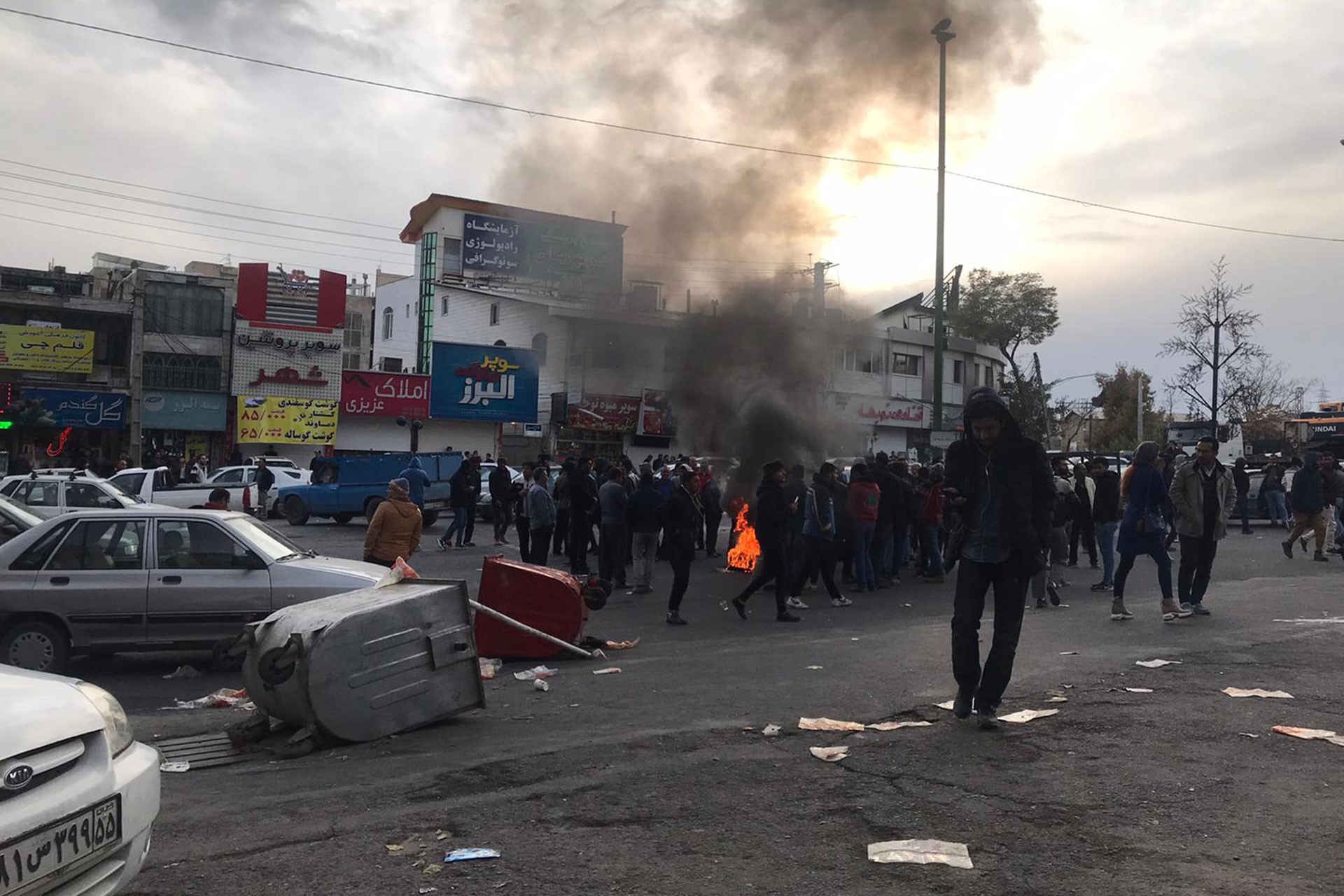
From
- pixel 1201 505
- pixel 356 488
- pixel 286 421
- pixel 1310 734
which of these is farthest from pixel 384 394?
pixel 1310 734

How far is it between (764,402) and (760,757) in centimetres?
1504

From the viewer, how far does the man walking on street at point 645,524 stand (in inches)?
526

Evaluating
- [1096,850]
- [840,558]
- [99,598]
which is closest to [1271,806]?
[1096,850]

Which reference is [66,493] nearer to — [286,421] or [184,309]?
[286,421]

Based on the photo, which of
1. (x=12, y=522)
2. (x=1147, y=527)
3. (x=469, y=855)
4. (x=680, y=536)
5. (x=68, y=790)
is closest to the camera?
(x=68, y=790)

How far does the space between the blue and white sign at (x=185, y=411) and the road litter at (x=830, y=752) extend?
38.2 meters

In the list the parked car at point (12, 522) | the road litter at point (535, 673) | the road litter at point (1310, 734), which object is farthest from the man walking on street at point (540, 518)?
the road litter at point (1310, 734)

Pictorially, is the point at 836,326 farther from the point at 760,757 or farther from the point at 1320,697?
the point at 760,757

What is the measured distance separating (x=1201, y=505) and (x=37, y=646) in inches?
408

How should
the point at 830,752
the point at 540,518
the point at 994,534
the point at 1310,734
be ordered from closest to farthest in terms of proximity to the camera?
the point at 830,752 < the point at 1310,734 < the point at 994,534 < the point at 540,518

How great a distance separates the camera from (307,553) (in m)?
9.54

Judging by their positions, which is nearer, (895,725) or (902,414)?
(895,725)

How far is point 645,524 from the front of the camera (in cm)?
1359

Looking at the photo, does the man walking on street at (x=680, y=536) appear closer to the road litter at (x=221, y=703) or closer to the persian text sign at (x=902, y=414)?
the road litter at (x=221, y=703)
